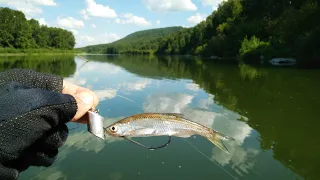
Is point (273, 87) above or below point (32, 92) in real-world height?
below

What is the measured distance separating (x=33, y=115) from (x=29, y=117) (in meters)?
0.02

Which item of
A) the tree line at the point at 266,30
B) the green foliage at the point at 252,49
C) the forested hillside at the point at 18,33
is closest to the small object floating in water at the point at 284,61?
the tree line at the point at 266,30

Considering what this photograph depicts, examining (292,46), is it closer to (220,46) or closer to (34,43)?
(220,46)

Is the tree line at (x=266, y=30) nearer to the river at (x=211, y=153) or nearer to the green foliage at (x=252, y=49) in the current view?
the green foliage at (x=252, y=49)

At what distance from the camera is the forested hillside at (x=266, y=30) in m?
49.1

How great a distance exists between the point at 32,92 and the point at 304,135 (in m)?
A: 11.1

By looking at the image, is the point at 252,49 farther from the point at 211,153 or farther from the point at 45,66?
the point at 211,153

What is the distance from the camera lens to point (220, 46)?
3433 inches

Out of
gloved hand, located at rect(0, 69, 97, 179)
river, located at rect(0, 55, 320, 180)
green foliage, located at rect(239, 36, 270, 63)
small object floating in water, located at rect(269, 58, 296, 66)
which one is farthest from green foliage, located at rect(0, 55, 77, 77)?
green foliage, located at rect(239, 36, 270, 63)

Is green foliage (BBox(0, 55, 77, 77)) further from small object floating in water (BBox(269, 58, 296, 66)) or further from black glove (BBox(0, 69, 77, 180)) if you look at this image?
small object floating in water (BBox(269, 58, 296, 66))

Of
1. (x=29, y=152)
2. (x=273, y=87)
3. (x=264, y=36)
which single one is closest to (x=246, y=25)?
(x=264, y=36)

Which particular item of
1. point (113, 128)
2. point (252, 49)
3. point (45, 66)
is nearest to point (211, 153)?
point (113, 128)

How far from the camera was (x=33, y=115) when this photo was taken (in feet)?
5.59

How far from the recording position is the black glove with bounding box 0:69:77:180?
1649 millimetres
